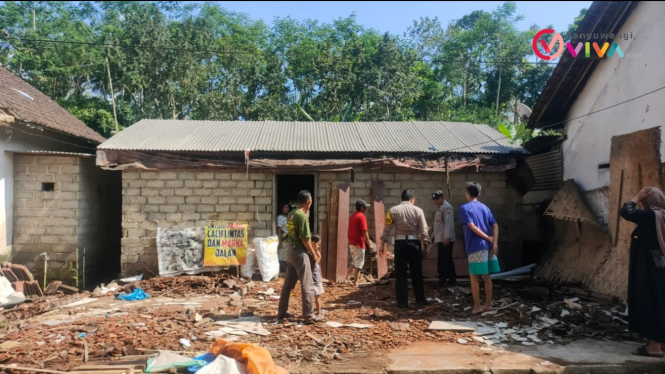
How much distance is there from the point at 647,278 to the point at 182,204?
329 inches

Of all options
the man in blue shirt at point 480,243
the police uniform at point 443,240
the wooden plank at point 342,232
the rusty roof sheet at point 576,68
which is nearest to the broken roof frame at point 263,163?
the wooden plank at point 342,232

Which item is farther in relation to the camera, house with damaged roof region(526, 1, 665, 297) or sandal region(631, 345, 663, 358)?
house with damaged roof region(526, 1, 665, 297)

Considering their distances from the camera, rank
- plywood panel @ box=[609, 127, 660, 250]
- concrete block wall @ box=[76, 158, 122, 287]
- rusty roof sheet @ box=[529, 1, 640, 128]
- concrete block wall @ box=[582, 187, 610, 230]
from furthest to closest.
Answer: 1. concrete block wall @ box=[76, 158, 122, 287]
2. concrete block wall @ box=[582, 187, 610, 230]
3. rusty roof sheet @ box=[529, 1, 640, 128]
4. plywood panel @ box=[609, 127, 660, 250]

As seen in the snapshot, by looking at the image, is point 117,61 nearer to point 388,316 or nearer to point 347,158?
point 347,158

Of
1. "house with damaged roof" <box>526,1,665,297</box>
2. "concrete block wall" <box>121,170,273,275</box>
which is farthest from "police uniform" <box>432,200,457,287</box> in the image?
"concrete block wall" <box>121,170,273,275</box>

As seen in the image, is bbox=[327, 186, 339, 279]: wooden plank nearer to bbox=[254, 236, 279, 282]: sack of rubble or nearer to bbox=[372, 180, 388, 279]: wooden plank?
bbox=[372, 180, 388, 279]: wooden plank

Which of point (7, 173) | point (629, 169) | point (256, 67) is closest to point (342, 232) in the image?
point (629, 169)

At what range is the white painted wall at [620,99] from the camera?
6723 millimetres

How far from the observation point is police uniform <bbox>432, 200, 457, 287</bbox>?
8781 millimetres

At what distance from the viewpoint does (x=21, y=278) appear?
9.20 metres

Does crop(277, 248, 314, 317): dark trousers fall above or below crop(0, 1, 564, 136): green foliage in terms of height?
below

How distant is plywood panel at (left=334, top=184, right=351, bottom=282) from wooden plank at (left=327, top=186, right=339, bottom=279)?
3.7 inches

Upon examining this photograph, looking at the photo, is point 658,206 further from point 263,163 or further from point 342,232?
point 263,163

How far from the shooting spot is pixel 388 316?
21.5 ft
